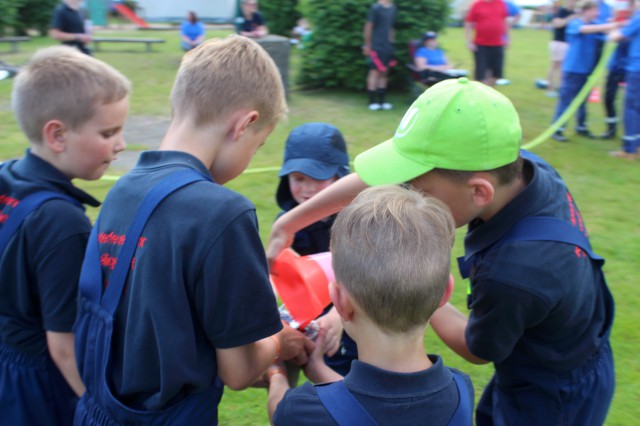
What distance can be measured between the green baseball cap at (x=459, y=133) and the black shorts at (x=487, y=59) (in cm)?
898

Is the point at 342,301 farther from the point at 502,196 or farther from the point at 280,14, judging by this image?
the point at 280,14

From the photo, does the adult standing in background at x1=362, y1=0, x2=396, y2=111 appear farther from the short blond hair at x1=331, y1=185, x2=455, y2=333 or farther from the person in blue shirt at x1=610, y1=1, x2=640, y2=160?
the short blond hair at x1=331, y1=185, x2=455, y2=333

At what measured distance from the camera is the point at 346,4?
10.6m

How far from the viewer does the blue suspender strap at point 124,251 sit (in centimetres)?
168

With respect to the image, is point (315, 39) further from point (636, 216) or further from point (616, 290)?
point (616, 290)

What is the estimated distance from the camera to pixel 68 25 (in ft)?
36.0

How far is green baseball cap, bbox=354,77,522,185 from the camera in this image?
1968 millimetres

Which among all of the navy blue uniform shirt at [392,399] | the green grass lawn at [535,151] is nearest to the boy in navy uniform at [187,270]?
the navy blue uniform shirt at [392,399]

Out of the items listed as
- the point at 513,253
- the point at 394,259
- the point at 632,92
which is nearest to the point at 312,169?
the point at 513,253

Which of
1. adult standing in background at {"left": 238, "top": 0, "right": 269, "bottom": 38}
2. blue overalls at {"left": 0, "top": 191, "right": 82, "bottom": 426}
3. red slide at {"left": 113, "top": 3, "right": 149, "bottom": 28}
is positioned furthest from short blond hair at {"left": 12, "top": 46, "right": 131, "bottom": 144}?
red slide at {"left": 113, "top": 3, "right": 149, "bottom": 28}

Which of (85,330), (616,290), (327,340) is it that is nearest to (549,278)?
(327,340)

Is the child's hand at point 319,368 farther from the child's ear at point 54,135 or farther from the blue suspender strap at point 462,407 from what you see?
the child's ear at point 54,135

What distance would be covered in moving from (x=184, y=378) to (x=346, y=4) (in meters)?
9.70

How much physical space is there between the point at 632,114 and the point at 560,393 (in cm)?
671
